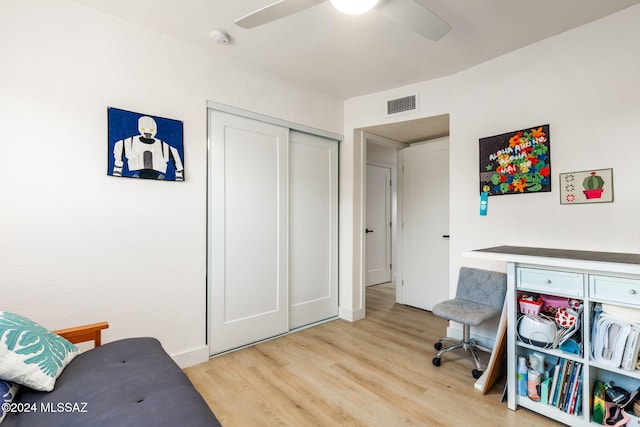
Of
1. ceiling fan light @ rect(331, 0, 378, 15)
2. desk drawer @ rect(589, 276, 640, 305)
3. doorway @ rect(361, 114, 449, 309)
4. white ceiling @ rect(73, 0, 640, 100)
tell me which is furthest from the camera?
doorway @ rect(361, 114, 449, 309)

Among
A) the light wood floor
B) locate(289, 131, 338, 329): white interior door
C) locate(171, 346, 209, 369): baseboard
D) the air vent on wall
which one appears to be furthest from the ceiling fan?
locate(171, 346, 209, 369): baseboard

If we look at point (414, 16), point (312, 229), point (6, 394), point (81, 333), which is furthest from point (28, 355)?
point (312, 229)

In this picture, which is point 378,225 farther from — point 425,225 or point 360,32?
point 360,32

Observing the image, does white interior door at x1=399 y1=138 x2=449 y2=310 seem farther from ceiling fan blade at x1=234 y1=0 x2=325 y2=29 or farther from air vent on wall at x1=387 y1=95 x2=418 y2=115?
ceiling fan blade at x1=234 y1=0 x2=325 y2=29

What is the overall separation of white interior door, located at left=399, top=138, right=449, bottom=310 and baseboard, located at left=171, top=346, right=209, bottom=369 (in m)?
2.61

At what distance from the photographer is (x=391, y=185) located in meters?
5.63

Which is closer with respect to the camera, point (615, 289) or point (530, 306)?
point (615, 289)

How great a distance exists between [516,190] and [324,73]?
195cm

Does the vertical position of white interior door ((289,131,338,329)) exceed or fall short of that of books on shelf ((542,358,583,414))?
it exceeds it

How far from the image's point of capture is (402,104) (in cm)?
314

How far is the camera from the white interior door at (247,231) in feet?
8.49

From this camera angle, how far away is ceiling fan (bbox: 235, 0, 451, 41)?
1.40 m

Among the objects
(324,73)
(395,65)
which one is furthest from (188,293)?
(395,65)

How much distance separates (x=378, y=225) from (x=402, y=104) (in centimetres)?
263
